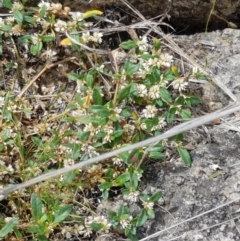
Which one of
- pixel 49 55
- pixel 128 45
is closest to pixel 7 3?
pixel 49 55

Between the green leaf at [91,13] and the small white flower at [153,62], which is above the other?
the green leaf at [91,13]

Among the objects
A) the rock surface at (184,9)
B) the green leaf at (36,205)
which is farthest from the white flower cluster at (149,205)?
the rock surface at (184,9)

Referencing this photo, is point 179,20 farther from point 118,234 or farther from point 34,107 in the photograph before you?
point 118,234

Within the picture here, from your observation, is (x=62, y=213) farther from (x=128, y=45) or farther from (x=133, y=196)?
(x=128, y=45)

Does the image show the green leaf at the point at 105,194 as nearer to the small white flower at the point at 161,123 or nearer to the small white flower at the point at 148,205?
the small white flower at the point at 148,205

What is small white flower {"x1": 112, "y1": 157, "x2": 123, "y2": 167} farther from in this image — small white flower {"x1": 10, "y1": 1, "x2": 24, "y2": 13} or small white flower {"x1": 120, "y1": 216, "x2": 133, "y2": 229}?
small white flower {"x1": 10, "y1": 1, "x2": 24, "y2": 13}

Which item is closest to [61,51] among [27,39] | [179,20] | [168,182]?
[27,39]
